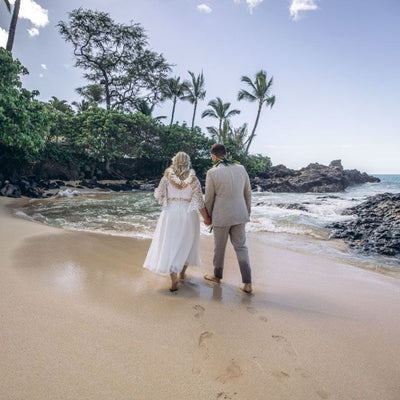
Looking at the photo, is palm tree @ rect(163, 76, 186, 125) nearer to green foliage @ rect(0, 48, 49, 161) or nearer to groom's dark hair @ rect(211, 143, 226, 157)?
green foliage @ rect(0, 48, 49, 161)

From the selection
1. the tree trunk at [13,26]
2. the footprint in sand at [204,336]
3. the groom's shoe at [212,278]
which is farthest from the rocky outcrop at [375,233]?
the tree trunk at [13,26]

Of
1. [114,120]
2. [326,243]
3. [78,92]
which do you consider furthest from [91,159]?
[326,243]

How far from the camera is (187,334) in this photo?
2.58m

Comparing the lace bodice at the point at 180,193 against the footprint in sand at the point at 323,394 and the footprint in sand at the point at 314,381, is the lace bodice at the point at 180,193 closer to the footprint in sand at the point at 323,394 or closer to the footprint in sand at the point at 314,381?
the footprint in sand at the point at 314,381

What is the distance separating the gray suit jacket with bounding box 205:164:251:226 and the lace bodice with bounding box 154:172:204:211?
0.19 m

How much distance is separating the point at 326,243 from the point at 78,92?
32.1 meters

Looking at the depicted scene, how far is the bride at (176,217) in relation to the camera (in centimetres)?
362

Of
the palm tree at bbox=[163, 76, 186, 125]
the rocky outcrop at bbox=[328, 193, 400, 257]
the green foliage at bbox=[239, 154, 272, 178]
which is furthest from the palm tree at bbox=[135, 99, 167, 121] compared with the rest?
the rocky outcrop at bbox=[328, 193, 400, 257]

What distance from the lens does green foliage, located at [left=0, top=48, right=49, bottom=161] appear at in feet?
38.9

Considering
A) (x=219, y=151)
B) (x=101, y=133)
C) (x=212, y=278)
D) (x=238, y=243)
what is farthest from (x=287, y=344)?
(x=101, y=133)

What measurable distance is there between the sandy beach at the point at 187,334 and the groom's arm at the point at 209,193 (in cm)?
113

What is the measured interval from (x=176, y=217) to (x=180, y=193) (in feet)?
1.08

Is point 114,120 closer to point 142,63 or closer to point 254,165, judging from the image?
point 142,63

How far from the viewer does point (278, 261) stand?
210 inches
